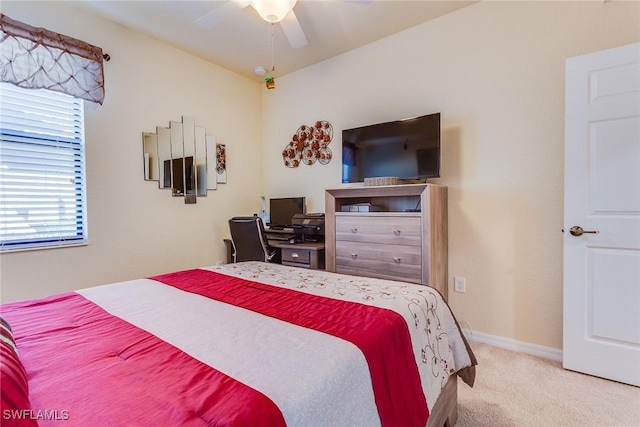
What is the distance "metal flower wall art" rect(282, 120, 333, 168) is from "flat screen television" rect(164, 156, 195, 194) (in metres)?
1.12

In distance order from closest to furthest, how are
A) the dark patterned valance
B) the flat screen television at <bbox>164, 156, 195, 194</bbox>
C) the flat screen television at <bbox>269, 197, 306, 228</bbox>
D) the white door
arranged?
the white door → the dark patterned valance → the flat screen television at <bbox>164, 156, 195, 194</bbox> → the flat screen television at <bbox>269, 197, 306, 228</bbox>

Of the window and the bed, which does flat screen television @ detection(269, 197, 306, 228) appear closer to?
the window

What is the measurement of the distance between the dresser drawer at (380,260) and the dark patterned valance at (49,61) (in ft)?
8.07

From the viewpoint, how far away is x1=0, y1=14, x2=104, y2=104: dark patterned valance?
2.04 meters

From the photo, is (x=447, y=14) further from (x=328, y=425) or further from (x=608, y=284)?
(x=328, y=425)

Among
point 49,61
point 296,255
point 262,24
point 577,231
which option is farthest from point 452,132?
point 49,61

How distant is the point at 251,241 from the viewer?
2939 millimetres

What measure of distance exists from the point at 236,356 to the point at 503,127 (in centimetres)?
246

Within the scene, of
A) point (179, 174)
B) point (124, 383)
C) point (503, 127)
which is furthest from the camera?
point (179, 174)

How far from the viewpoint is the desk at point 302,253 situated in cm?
277

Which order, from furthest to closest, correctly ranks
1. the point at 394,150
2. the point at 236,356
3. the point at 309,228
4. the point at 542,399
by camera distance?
the point at 309,228 → the point at 394,150 → the point at 542,399 → the point at 236,356

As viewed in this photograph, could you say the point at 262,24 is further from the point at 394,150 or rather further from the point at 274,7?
the point at 394,150

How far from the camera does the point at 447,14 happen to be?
251cm

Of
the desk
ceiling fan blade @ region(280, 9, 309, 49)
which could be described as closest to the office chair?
the desk
